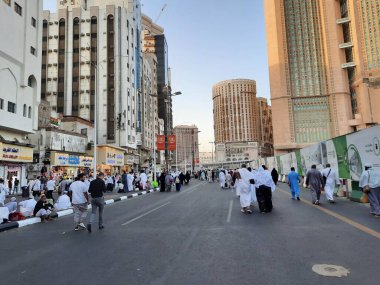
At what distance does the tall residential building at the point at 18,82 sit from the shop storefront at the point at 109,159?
16648 millimetres

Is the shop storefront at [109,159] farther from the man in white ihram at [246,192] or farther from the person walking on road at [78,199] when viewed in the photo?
the person walking on road at [78,199]

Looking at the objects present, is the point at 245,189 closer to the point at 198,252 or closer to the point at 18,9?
the point at 198,252

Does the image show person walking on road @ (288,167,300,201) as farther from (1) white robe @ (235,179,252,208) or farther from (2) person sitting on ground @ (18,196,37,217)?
(2) person sitting on ground @ (18,196,37,217)

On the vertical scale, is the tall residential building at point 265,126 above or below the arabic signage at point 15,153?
above

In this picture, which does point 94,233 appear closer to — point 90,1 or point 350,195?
point 350,195

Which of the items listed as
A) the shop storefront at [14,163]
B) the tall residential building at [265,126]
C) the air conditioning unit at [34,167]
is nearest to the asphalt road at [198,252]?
the shop storefront at [14,163]

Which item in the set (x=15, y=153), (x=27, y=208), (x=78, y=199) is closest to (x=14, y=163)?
(x=15, y=153)

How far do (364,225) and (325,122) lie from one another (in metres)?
92.4

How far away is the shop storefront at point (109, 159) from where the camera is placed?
49969 millimetres

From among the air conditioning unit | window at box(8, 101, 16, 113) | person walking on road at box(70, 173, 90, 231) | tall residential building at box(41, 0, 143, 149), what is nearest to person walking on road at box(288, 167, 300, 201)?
person walking on road at box(70, 173, 90, 231)

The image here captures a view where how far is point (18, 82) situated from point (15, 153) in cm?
715

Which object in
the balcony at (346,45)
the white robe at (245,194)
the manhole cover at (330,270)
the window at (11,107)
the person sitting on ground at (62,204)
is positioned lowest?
the manhole cover at (330,270)

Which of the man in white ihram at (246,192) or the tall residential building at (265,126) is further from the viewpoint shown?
the tall residential building at (265,126)

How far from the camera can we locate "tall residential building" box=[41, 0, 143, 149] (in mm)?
60594
